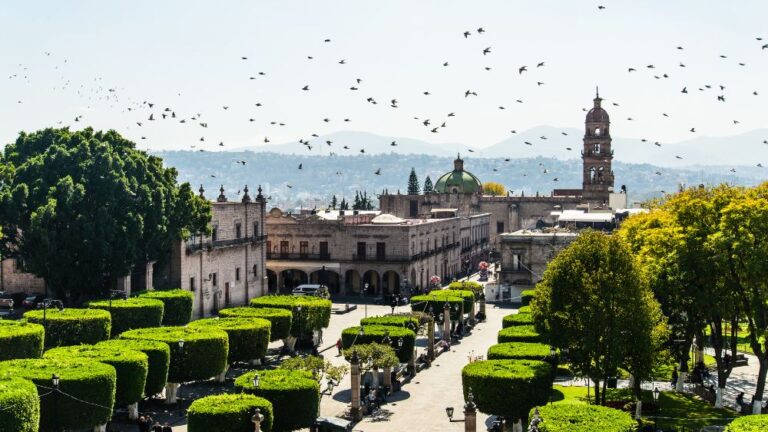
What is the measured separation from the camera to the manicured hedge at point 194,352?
3853 centimetres

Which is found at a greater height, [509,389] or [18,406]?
[18,406]

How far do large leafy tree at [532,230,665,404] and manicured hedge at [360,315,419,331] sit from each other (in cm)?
1443

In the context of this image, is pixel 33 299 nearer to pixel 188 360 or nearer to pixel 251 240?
pixel 251 240

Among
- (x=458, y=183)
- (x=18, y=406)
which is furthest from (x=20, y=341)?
(x=458, y=183)

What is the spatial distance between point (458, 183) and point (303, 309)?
77589mm

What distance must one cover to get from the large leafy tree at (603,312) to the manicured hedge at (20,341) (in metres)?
22.4

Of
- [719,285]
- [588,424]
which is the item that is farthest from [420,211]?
[588,424]

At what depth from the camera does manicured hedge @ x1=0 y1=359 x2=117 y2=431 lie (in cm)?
3061

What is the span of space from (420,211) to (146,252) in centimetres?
7001

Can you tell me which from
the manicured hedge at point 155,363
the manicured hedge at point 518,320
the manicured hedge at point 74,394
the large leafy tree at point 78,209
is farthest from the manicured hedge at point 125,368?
the manicured hedge at point 518,320

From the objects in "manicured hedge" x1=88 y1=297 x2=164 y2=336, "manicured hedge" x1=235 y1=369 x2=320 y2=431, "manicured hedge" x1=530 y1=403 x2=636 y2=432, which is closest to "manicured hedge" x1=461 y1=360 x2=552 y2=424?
"manicured hedge" x1=530 y1=403 x2=636 y2=432

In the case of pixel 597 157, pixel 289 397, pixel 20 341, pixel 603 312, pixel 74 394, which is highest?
pixel 597 157

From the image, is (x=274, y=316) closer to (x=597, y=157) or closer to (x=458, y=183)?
(x=597, y=157)

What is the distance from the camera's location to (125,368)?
33938 millimetres
